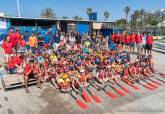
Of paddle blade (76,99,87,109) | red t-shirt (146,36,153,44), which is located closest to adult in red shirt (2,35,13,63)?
paddle blade (76,99,87,109)

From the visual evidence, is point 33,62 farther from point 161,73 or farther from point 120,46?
point 120,46

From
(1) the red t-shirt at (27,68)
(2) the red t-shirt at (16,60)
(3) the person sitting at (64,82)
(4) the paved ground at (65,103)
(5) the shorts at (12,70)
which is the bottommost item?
(4) the paved ground at (65,103)

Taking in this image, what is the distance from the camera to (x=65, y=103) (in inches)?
449

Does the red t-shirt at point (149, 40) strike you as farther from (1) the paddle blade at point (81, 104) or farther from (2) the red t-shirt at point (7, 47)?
(2) the red t-shirt at point (7, 47)

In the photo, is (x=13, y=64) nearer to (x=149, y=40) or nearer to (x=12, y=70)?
(x=12, y=70)

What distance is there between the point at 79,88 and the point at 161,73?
6.86m

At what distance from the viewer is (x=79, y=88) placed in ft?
42.1

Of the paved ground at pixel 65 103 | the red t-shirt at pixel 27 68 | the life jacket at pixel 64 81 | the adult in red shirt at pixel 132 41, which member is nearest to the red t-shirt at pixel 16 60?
the red t-shirt at pixel 27 68

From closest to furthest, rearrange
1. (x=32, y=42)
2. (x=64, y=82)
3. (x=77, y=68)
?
(x=64, y=82), (x=77, y=68), (x=32, y=42)

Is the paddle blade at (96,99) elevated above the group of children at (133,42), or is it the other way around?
the group of children at (133,42)

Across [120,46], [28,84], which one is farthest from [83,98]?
[120,46]

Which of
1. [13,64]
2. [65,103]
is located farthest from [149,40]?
[13,64]

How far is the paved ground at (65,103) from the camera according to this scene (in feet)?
35.2

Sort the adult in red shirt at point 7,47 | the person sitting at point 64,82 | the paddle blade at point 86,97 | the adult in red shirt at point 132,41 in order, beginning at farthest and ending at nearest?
the adult in red shirt at point 132,41, the adult in red shirt at point 7,47, the person sitting at point 64,82, the paddle blade at point 86,97
